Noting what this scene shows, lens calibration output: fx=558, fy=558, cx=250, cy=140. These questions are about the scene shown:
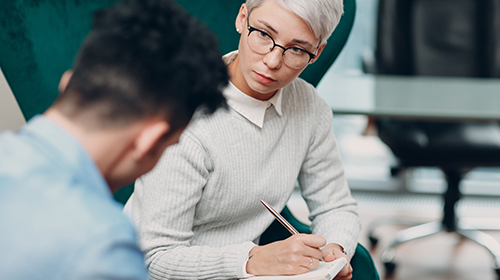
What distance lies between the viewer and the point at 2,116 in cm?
134

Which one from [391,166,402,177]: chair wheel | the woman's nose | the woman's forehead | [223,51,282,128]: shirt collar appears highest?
the woman's forehead

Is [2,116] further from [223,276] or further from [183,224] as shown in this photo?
[223,276]

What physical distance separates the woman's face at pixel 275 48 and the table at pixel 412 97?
75 centimetres

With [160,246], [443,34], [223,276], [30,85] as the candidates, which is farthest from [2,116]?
[443,34]

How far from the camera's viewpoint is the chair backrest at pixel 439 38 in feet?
8.45

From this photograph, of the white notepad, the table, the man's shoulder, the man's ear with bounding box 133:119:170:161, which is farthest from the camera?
the table

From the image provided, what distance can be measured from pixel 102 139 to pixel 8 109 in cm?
87

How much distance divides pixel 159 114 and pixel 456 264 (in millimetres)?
2102

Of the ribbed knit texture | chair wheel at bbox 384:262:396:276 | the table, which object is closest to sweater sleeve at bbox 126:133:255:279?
the ribbed knit texture

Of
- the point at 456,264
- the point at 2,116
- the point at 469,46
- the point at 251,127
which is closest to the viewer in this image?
the point at 251,127

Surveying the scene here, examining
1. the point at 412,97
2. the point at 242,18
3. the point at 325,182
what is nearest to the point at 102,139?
the point at 242,18

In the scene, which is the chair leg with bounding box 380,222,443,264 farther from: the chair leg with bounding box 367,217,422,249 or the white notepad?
the white notepad

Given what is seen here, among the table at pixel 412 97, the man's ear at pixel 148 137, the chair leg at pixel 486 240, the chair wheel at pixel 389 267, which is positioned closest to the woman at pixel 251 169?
the man's ear at pixel 148 137

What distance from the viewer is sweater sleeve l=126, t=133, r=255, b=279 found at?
3.68ft
